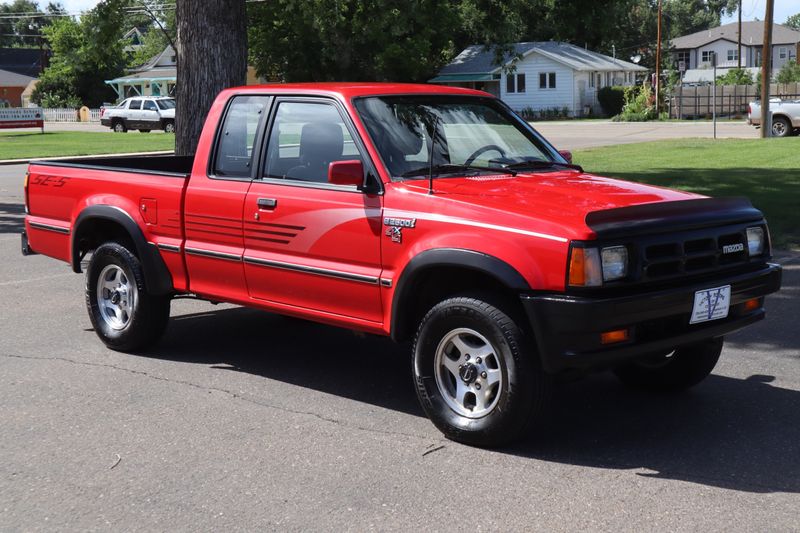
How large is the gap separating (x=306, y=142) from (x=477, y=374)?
6.28ft

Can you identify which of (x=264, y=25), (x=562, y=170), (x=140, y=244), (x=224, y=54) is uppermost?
(x=264, y=25)

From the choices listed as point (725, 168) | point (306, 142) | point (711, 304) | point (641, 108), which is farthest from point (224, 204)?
point (641, 108)

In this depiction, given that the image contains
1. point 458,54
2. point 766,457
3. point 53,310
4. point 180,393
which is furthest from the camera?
point 458,54

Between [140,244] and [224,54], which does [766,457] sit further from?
[224,54]

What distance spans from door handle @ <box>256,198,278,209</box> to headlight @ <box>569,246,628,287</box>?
2.11 m

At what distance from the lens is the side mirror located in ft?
18.5

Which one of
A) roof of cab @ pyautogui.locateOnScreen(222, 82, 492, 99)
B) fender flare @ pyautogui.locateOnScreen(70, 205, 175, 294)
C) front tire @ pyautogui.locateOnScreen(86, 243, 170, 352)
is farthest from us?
front tire @ pyautogui.locateOnScreen(86, 243, 170, 352)

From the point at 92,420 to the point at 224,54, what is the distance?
702 centimetres

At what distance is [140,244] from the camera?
7.12m

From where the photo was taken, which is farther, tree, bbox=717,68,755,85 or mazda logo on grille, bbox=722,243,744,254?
tree, bbox=717,68,755,85

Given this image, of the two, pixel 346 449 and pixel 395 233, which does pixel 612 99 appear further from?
pixel 346 449

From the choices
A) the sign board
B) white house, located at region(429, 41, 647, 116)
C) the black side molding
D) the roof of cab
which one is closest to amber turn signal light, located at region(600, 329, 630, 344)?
the black side molding

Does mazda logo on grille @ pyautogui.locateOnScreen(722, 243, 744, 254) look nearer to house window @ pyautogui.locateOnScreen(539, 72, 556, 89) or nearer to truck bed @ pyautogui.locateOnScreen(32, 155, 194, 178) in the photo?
truck bed @ pyautogui.locateOnScreen(32, 155, 194, 178)

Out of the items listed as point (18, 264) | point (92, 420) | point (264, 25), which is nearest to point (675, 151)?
point (18, 264)
